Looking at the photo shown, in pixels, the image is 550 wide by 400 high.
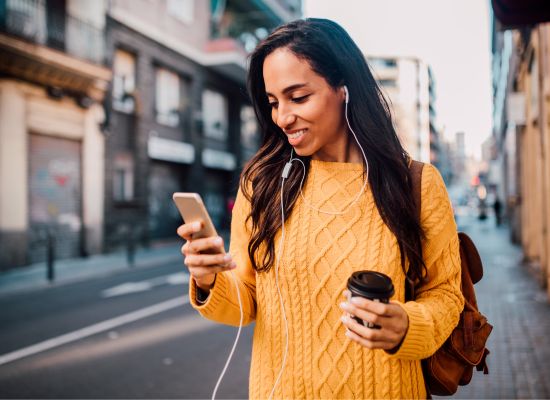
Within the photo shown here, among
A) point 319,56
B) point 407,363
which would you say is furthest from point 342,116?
point 407,363

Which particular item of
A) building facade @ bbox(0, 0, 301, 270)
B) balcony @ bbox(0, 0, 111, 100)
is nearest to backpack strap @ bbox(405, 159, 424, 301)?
building facade @ bbox(0, 0, 301, 270)

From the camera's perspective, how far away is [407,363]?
156 cm

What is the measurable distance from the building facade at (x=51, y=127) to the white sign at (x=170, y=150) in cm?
271

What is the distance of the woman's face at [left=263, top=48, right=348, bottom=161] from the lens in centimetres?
158

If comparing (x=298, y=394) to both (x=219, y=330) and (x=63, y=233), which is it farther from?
(x=63, y=233)

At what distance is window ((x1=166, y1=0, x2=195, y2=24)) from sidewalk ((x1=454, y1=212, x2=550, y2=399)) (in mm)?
15278

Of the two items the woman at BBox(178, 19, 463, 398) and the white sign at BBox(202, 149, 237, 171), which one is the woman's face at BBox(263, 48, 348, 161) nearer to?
the woman at BBox(178, 19, 463, 398)

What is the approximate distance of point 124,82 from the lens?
17.3m

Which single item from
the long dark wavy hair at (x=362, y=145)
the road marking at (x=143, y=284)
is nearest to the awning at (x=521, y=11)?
the long dark wavy hair at (x=362, y=145)

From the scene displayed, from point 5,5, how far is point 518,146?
14.9 m

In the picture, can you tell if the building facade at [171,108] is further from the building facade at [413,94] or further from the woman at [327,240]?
the building facade at [413,94]

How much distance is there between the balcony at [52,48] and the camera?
12.3 metres

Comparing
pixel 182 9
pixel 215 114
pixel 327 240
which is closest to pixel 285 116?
Answer: pixel 327 240

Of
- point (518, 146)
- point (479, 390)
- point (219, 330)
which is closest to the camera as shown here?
point (479, 390)
